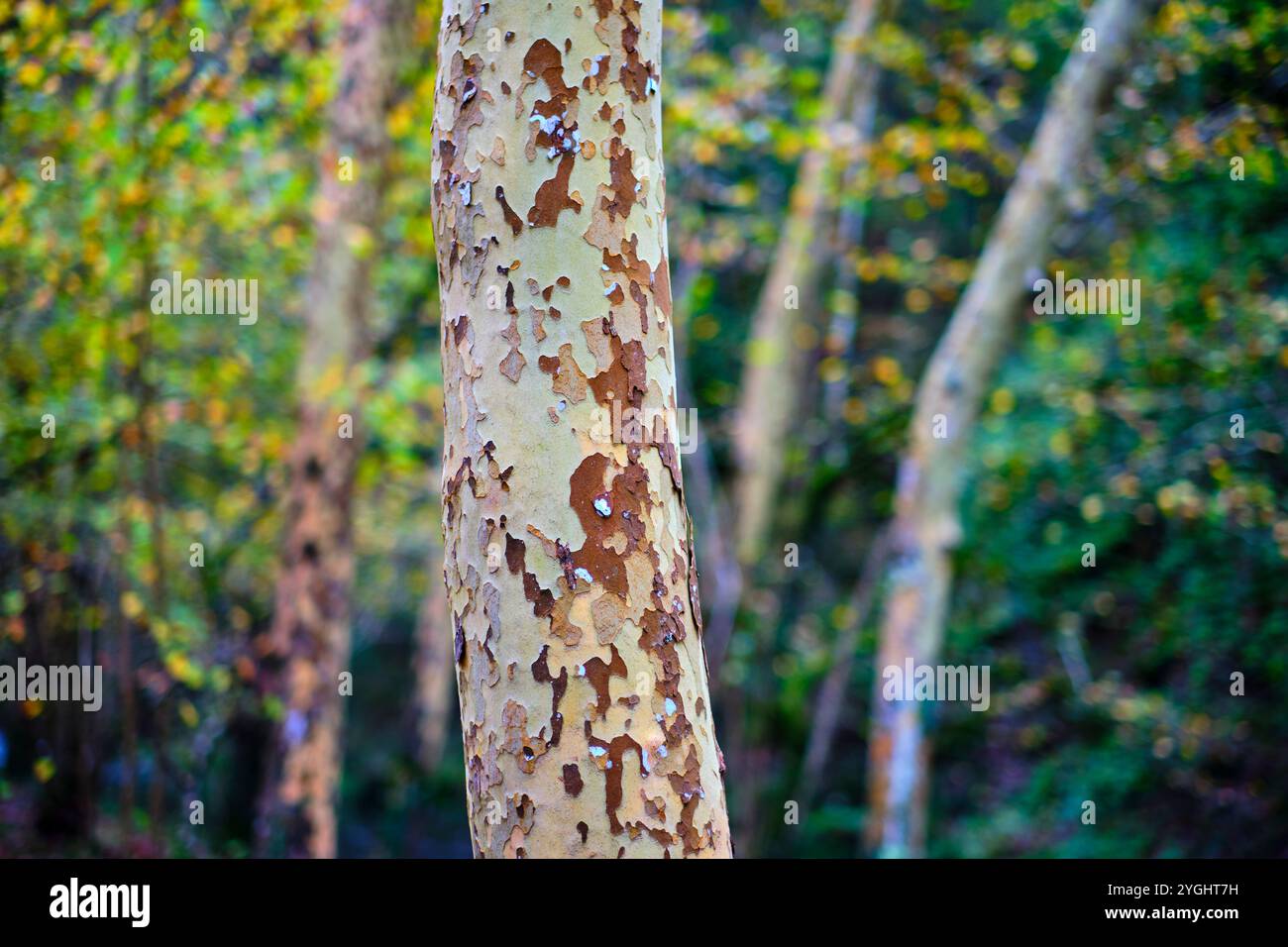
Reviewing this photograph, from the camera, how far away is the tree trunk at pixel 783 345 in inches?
307

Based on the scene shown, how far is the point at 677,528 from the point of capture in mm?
1849

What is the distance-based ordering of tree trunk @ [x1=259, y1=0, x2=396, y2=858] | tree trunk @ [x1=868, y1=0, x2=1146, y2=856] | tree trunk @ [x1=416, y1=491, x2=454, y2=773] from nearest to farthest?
tree trunk @ [x1=259, y1=0, x2=396, y2=858], tree trunk @ [x1=868, y1=0, x2=1146, y2=856], tree trunk @ [x1=416, y1=491, x2=454, y2=773]

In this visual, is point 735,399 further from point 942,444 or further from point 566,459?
point 566,459

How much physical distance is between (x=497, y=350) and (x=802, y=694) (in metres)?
7.63

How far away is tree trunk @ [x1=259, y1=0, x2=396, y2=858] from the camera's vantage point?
484 centimetres

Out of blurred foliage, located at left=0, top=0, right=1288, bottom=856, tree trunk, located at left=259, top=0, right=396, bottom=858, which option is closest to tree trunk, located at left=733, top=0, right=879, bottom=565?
blurred foliage, located at left=0, top=0, right=1288, bottom=856

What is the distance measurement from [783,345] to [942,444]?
7.66 feet

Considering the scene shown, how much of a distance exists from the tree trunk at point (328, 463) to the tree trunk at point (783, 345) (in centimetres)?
354

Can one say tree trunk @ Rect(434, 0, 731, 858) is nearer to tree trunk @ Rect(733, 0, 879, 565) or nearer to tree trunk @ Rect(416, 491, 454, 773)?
tree trunk @ Rect(733, 0, 879, 565)

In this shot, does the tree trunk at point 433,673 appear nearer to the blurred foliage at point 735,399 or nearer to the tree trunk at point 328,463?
the blurred foliage at point 735,399

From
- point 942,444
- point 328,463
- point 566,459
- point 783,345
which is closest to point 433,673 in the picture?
point 783,345

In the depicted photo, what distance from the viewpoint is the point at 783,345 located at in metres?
7.99

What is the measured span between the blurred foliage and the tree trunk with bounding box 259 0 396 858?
0.25m
